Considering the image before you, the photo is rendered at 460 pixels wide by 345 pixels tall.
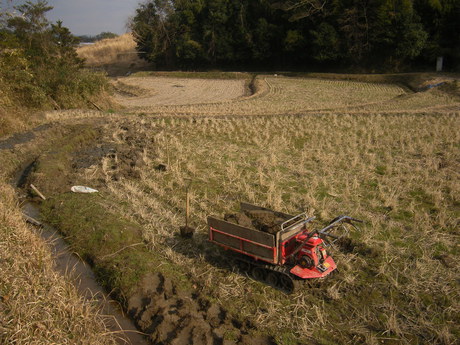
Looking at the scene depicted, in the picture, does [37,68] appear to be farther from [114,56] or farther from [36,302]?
[114,56]

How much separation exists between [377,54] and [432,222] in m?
35.5

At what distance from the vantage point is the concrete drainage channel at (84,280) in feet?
16.1

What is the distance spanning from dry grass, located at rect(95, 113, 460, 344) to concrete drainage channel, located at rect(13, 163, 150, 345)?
120 centimetres

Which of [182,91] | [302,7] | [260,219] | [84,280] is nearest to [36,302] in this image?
[84,280]

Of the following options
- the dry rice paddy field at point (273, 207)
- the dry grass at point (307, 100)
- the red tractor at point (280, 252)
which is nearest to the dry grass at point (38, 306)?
the dry rice paddy field at point (273, 207)

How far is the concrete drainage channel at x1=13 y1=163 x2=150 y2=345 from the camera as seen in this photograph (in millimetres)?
4914

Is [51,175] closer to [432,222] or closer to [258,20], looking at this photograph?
[432,222]

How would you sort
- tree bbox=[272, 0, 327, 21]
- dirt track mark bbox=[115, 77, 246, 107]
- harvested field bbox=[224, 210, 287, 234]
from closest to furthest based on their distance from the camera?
1. harvested field bbox=[224, 210, 287, 234]
2. dirt track mark bbox=[115, 77, 246, 107]
3. tree bbox=[272, 0, 327, 21]

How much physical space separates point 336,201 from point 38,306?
614cm

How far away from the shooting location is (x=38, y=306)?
4.58 meters

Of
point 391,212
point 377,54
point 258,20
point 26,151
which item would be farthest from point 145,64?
point 391,212

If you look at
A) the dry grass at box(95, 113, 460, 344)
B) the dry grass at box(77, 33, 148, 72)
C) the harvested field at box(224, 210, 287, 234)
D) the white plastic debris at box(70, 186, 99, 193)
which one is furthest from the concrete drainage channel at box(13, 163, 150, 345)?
the dry grass at box(77, 33, 148, 72)

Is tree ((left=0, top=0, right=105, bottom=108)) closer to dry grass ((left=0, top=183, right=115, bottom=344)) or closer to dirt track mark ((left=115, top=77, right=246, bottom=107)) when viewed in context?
dirt track mark ((left=115, top=77, right=246, bottom=107))

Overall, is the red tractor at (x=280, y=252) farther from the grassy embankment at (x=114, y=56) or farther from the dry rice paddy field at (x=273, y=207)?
the grassy embankment at (x=114, y=56)
